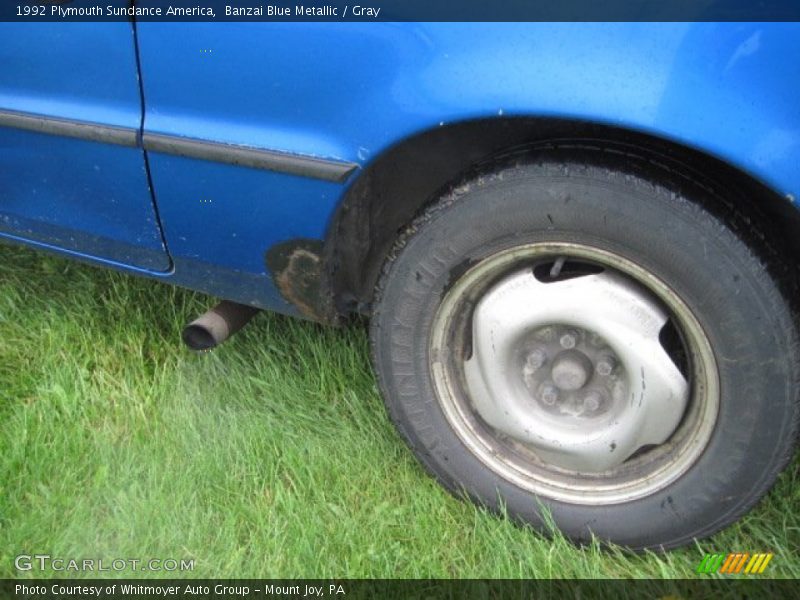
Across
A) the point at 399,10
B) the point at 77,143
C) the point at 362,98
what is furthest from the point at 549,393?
the point at 77,143

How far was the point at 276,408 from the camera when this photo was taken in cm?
238

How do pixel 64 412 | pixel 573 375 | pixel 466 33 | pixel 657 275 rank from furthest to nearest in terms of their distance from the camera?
pixel 64 412 < pixel 573 375 < pixel 657 275 < pixel 466 33

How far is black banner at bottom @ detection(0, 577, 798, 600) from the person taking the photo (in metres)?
1.83

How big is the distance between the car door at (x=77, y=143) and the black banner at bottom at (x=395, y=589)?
798mm

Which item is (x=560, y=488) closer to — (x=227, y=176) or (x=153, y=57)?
(x=227, y=176)

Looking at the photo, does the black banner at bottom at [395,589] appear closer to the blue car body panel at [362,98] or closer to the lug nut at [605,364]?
the lug nut at [605,364]

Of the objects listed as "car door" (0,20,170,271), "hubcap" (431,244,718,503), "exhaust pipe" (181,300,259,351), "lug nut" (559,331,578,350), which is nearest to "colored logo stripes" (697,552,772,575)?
"hubcap" (431,244,718,503)

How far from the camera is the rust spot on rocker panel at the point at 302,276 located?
191cm

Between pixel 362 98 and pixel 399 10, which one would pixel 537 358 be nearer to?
pixel 362 98

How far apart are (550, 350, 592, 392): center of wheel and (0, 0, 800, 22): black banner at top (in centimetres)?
76

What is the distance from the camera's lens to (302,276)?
1.96 m

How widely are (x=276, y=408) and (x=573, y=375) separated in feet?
2.97

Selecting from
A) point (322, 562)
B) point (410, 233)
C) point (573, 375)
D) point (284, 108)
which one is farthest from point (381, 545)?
point (284, 108)

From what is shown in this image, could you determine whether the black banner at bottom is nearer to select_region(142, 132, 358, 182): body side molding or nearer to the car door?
the car door
